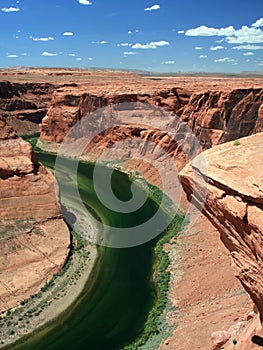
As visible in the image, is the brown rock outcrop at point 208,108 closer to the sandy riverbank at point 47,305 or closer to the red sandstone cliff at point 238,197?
the sandy riverbank at point 47,305

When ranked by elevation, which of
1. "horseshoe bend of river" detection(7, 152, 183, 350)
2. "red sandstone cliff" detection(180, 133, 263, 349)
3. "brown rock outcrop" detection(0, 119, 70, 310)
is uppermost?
"red sandstone cliff" detection(180, 133, 263, 349)

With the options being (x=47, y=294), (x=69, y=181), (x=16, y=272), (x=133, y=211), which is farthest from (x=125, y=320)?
(x=69, y=181)

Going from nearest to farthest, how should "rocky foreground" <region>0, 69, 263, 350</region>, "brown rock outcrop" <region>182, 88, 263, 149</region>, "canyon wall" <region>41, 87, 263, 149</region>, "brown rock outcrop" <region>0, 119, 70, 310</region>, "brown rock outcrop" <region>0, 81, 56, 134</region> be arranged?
"rocky foreground" <region>0, 69, 263, 350</region> < "brown rock outcrop" <region>0, 119, 70, 310</region> < "brown rock outcrop" <region>182, 88, 263, 149</region> < "canyon wall" <region>41, 87, 263, 149</region> < "brown rock outcrop" <region>0, 81, 56, 134</region>

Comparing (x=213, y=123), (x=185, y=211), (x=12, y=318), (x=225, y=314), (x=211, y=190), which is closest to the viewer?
(x=211, y=190)

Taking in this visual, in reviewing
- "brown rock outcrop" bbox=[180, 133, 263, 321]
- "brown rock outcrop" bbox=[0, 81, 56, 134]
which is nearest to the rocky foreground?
"brown rock outcrop" bbox=[180, 133, 263, 321]

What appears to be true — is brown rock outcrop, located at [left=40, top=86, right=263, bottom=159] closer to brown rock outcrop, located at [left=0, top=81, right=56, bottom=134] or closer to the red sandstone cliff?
brown rock outcrop, located at [left=0, top=81, right=56, bottom=134]

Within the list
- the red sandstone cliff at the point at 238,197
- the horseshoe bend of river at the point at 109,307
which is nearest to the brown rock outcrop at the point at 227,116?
the horseshoe bend of river at the point at 109,307

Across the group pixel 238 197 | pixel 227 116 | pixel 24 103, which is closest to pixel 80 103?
pixel 24 103

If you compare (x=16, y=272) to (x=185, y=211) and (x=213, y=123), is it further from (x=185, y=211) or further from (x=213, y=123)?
(x=213, y=123)
